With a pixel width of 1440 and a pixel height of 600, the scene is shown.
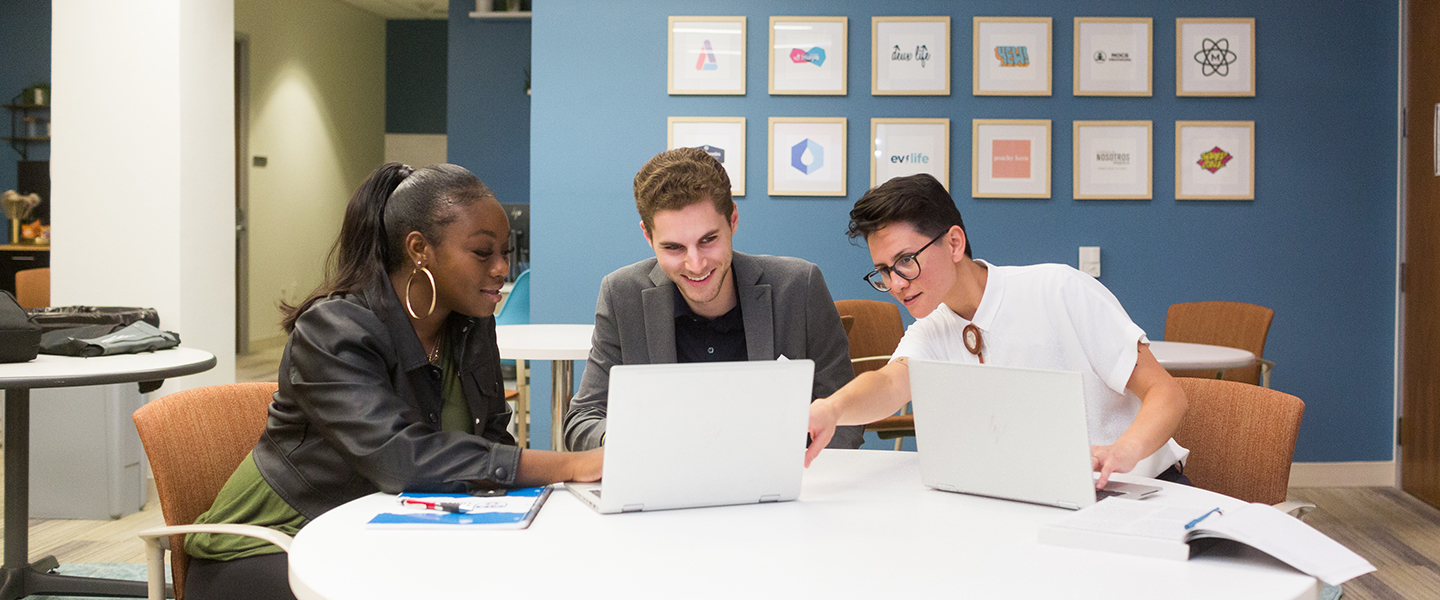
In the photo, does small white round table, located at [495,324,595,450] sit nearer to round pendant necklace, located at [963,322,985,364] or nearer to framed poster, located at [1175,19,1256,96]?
round pendant necklace, located at [963,322,985,364]

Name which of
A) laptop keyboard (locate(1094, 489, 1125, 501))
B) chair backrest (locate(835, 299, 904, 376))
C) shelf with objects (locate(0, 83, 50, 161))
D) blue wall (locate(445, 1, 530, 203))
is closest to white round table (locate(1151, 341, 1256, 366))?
chair backrest (locate(835, 299, 904, 376))

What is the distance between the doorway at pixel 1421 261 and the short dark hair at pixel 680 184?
373cm

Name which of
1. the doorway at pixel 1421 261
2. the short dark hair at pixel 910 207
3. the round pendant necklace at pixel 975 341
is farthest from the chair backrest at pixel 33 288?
the doorway at pixel 1421 261

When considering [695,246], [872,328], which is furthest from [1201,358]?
[695,246]

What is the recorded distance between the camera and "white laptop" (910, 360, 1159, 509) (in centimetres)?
140

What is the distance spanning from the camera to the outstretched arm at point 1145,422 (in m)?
1.60

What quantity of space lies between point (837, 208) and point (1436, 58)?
2.54m

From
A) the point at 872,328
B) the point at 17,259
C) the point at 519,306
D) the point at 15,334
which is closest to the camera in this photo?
the point at 15,334

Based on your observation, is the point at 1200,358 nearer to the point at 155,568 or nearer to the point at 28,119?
the point at 155,568

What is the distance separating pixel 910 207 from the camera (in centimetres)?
193

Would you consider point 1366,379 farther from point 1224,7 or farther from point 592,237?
point 592,237

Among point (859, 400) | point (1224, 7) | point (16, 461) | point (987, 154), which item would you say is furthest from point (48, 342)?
point (1224, 7)

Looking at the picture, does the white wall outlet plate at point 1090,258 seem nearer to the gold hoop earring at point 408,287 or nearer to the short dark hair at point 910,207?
the short dark hair at point 910,207

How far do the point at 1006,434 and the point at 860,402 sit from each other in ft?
1.30
